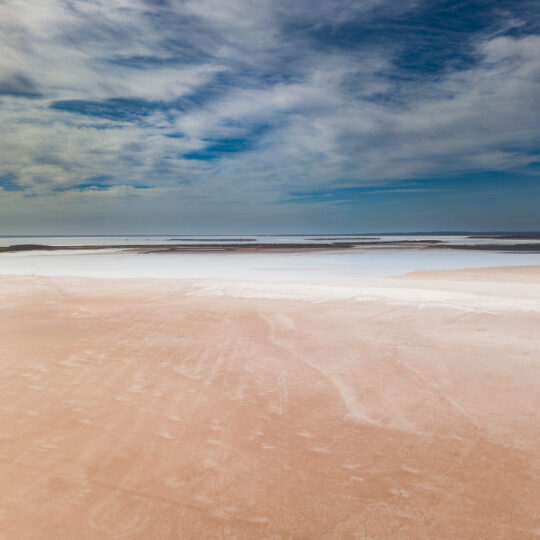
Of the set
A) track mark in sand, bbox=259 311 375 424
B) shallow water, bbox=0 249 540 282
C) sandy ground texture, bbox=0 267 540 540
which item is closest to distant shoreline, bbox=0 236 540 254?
shallow water, bbox=0 249 540 282

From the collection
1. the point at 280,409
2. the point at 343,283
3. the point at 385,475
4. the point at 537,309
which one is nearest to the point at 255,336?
the point at 280,409

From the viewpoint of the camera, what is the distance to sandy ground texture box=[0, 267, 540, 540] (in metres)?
2.78

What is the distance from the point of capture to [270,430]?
391 cm

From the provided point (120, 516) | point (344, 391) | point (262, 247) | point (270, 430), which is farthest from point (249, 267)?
point (262, 247)

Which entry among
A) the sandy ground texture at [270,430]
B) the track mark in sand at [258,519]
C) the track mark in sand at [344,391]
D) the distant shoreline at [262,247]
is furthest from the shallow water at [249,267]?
the distant shoreline at [262,247]

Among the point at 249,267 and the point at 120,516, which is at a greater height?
the point at 249,267

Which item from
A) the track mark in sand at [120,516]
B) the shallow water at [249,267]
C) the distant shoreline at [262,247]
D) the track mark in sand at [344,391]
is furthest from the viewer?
the distant shoreline at [262,247]

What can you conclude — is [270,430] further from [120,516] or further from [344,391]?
[120,516]

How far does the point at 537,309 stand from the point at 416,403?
6.57 metres

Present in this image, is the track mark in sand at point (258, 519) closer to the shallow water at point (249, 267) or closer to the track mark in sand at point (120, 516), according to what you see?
the track mark in sand at point (120, 516)

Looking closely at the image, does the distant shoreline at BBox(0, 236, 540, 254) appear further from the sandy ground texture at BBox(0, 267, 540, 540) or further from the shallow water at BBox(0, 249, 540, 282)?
the sandy ground texture at BBox(0, 267, 540, 540)

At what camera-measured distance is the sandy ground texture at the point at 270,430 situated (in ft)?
9.12

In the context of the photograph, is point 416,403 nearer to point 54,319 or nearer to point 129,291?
point 54,319

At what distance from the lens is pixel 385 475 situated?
10.6 feet
